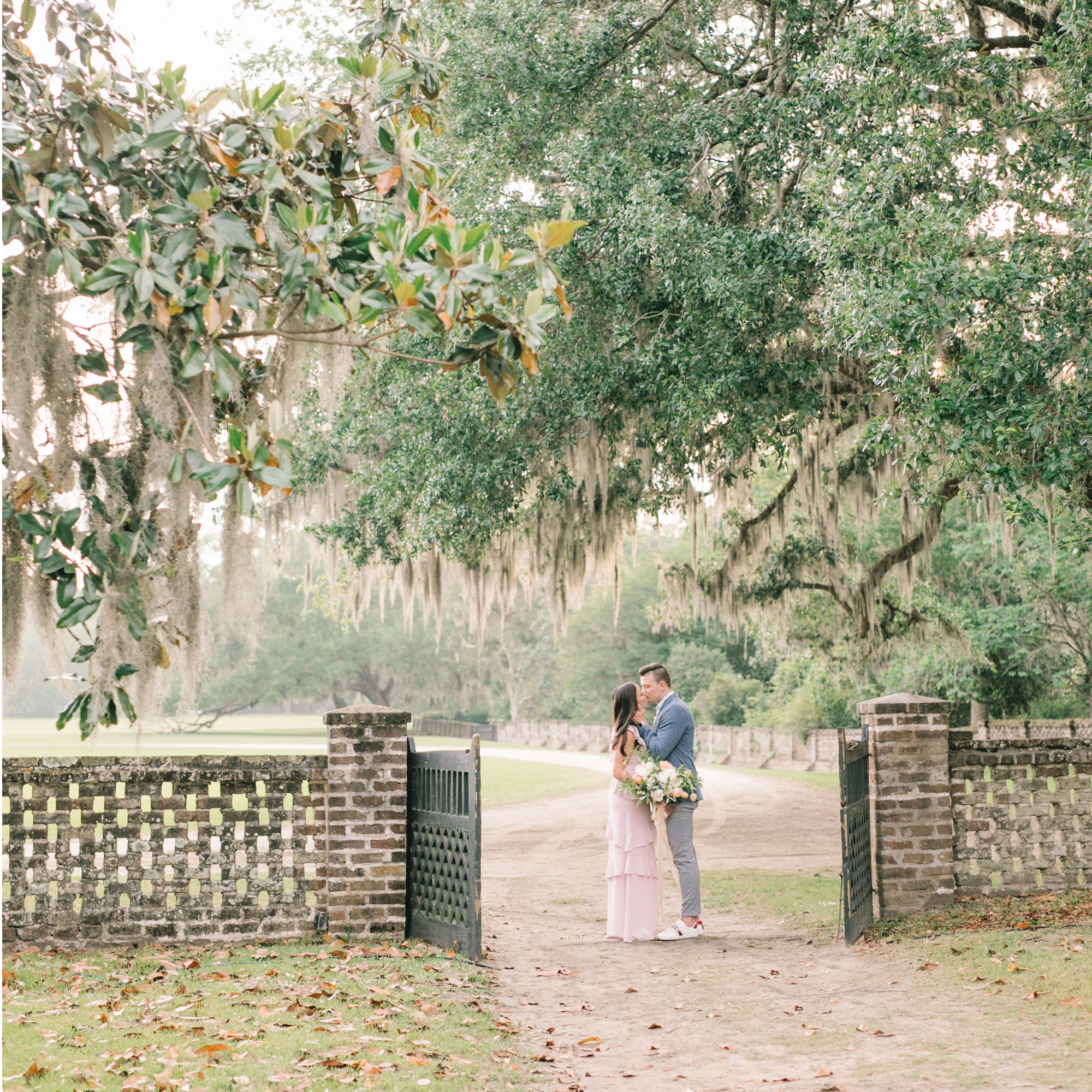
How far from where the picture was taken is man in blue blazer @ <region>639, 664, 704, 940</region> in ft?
24.7

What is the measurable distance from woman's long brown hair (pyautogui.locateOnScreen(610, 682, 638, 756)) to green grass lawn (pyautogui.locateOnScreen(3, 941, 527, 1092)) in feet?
6.80

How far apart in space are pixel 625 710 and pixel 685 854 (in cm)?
111

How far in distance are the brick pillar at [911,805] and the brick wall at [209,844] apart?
10.8ft

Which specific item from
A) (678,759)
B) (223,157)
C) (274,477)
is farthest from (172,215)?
(678,759)

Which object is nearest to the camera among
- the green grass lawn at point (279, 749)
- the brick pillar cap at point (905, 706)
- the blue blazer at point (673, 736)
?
the brick pillar cap at point (905, 706)

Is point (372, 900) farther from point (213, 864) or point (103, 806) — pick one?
point (103, 806)

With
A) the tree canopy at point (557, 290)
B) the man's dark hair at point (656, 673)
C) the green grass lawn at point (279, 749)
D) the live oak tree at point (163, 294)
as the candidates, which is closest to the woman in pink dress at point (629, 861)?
the man's dark hair at point (656, 673)

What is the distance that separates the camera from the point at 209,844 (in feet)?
22.5

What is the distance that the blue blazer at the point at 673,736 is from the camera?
779cm

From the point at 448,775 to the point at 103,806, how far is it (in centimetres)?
223

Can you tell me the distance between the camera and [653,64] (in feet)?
33.9

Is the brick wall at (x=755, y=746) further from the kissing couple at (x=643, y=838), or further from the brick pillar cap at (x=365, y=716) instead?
the brick pillar cap at (x=365, y=716)

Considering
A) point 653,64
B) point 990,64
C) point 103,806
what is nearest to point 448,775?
point 103,806

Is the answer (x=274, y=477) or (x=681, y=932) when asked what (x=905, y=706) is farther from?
(x=274, y=477)
